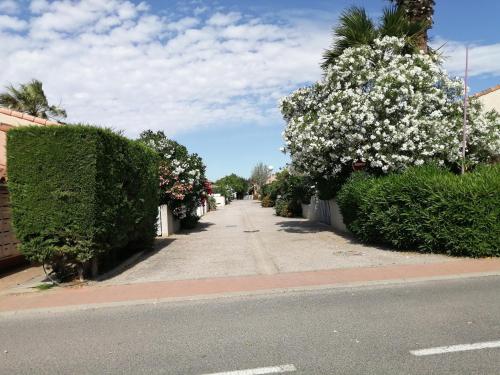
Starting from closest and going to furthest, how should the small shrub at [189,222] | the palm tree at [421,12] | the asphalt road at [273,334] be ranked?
the asphalt road at [273,334], the palm tree at [421,12], the small shrub at [189,222]

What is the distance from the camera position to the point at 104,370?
187 inches

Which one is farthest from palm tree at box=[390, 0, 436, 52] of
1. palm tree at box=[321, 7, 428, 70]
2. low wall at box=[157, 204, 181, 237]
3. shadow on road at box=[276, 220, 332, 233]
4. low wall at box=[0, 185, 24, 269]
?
low wall at box=[0, 185, 24, 269]

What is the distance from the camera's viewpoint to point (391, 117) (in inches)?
524

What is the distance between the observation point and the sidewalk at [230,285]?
7.84 meters

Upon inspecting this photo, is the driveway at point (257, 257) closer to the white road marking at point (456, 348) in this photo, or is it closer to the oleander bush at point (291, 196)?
the white road marking at point (456, 348)

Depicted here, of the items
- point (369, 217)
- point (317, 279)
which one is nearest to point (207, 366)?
point (317, 279)

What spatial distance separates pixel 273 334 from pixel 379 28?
12.7m

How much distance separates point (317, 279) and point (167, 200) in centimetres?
1169

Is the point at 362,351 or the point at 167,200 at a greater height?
the point at 167,200

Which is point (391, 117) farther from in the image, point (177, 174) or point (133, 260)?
point (177, 174)

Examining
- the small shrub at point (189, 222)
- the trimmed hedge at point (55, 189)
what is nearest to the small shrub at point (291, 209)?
the small shrub at point (189, 222)

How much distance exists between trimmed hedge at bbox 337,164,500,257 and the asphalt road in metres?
2.54

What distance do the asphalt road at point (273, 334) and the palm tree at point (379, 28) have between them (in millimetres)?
9835

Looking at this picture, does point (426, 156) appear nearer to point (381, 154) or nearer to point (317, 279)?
point (381, 154)
